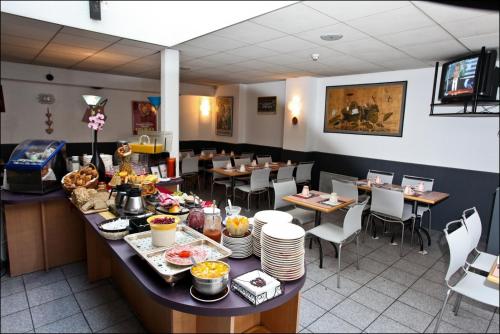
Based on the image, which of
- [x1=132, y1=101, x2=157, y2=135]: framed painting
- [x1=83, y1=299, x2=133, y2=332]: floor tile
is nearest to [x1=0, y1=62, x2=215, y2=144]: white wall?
[x1=132, y1=101, x2=157, y2=135]: framed painting

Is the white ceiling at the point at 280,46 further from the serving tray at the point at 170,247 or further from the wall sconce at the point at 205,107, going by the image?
the wall sconce at the point at 205,107

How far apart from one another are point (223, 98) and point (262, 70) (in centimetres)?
301

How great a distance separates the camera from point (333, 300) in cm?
250

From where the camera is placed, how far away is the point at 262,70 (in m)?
5.16

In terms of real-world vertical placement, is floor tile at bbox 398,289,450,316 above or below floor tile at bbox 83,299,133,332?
below

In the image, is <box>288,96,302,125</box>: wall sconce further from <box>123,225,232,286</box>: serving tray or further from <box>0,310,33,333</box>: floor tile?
<box>0,310,33,333</box>: floor tile

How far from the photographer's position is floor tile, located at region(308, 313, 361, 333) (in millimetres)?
2049

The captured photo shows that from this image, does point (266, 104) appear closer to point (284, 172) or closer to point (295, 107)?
point (295, 107)

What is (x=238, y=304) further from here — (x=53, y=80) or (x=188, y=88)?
(x=188, y=88)

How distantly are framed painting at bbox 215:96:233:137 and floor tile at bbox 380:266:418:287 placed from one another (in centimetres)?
560

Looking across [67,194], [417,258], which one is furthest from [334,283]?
[67,194]

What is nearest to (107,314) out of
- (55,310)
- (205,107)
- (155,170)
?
(55,310)

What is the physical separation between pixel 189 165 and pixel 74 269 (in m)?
3.29

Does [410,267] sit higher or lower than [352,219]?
lower
